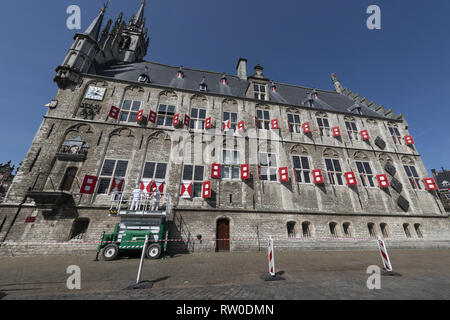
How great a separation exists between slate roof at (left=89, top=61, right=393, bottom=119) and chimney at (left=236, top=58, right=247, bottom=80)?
2.42 ft

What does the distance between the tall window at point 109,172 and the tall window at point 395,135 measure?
2422 centimetres

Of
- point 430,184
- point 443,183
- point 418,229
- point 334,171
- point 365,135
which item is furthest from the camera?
point 443,183

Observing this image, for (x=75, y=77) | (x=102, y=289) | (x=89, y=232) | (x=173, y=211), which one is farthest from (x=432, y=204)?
(x=75, y=77)

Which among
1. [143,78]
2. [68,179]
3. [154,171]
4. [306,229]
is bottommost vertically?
[306,229]

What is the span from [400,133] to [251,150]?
16.2 m

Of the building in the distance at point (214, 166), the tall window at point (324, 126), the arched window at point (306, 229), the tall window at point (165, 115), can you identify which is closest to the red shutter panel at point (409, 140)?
the building in the distance at point (214, 166)

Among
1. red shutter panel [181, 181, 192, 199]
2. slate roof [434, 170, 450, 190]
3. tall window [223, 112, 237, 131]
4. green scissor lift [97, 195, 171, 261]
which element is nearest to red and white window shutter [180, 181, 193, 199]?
red shutter panel [181, 181, 192, 199]

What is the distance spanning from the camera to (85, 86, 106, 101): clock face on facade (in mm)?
13314

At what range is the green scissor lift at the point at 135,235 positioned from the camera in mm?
8041

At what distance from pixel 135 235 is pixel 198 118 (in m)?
9.51

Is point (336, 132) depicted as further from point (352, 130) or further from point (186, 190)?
point (186, 190)

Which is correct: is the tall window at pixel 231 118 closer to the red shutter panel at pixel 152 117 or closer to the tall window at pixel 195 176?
the tall window at pixel 195 176

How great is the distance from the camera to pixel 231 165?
12.9m

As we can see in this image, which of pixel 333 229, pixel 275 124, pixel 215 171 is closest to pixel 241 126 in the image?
pixel 275 124
